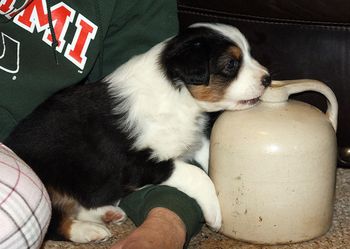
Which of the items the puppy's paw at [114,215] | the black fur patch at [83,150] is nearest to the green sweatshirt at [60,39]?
the black fur patch at [83,150]

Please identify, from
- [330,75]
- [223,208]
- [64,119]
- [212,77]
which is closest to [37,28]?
[64,119]

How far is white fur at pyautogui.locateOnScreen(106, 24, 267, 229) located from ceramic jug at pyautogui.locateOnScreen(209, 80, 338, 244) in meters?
0.04

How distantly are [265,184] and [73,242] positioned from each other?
0.59 meters

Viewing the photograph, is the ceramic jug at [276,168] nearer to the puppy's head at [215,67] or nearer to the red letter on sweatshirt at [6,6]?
the puppy's head at [215,67]

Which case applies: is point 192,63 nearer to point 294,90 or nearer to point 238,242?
point 294,90

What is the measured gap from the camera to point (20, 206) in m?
1.45

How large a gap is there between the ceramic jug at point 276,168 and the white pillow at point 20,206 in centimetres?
53

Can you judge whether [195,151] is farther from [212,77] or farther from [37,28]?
[37,28]

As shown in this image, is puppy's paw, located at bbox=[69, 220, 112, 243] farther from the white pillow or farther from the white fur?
the white pillow

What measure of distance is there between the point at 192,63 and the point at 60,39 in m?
0.49

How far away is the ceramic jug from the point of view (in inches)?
68.9

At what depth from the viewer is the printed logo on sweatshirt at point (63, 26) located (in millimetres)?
2008

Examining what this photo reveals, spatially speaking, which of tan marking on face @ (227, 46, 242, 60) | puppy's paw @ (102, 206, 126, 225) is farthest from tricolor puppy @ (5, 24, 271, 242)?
puppy's paw @ (102, 206, 126, 225)

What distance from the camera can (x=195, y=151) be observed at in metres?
2.04
